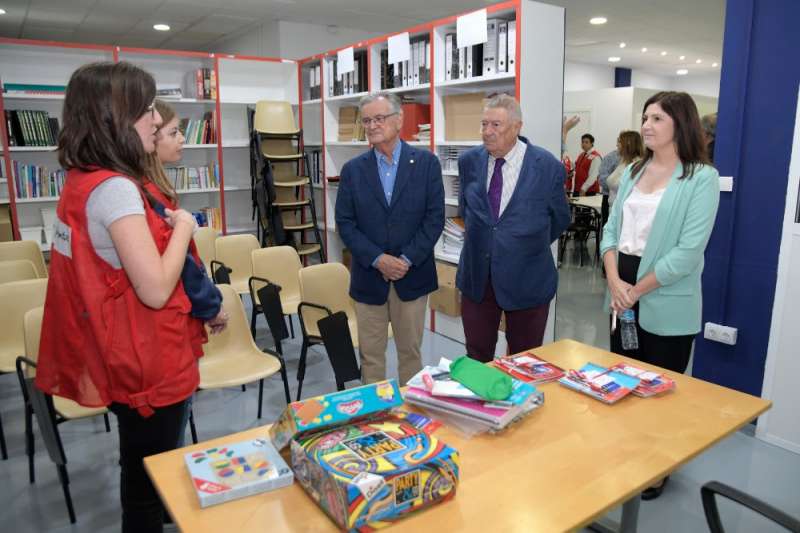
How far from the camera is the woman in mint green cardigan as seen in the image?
7.39ft

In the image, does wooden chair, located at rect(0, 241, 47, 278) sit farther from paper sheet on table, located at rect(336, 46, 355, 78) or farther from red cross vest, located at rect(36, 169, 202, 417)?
red cross vest, located at rect(36, 169, 202, 417)

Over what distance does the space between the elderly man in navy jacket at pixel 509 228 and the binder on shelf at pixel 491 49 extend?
4.00 ft

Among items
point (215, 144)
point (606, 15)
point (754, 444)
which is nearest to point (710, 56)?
point (606, 15)

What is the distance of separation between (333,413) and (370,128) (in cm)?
172

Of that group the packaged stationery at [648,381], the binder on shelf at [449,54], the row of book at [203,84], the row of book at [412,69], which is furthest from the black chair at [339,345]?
the row of book at [203,84]

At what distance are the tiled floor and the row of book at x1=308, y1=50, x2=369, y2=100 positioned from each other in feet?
9.28

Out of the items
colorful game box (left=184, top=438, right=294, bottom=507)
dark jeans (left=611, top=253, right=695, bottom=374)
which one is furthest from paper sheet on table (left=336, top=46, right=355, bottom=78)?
colorful game box (left=184, top=438, right=294, bottom=507)

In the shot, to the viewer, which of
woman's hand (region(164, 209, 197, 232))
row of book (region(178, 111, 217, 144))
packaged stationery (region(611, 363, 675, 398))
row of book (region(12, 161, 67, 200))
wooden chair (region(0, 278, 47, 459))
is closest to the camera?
woman's hand (region(164, 209, 197, 232))

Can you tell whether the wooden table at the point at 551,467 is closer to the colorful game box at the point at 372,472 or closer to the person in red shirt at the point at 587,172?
the colorful game box at the point at 372,472

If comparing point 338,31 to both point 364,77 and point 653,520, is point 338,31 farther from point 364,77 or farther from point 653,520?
point 653,520

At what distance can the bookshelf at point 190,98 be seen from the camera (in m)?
5.57

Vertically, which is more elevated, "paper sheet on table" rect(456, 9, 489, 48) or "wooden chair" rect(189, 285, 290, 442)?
"paper sheet on table" rect(456, 9, 489, 48)

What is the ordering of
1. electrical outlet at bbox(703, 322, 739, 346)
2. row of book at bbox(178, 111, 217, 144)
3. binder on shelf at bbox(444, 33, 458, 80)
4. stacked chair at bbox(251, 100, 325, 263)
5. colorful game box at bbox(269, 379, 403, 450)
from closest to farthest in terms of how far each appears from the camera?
1. colorful game box at bbox(269, 379, 403, 450)
2. electrical outlet at bbox(703, 322, 739, 346)
3. binder on shelf at bbox(444, 33, 458, 80)
4. stacked chair at bbox(251, 100, 325, 263)
5. row of book at bbox(178, 111, 217, 144)

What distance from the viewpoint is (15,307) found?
3.11 meters
